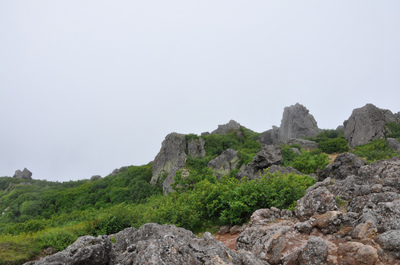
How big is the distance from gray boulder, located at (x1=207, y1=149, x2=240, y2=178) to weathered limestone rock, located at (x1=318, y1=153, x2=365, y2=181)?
1200 cm

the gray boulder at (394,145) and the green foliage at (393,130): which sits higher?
the green foliage at (393,130)

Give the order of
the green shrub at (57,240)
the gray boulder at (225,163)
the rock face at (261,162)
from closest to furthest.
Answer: the green shrub at (57,240)
the rock face at (261,162)
the gray boulder at (225,163)

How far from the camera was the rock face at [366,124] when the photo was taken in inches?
1695

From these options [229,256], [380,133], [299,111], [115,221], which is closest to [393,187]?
[229,256]

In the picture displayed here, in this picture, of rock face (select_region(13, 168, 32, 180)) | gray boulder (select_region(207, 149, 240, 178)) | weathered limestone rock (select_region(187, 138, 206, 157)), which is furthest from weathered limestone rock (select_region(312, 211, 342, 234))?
rock face (select_region(13, 168, 32, 180))

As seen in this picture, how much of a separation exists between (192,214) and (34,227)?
45.5 feet

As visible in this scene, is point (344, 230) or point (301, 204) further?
point (301, 204)

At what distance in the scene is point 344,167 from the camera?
1579 cm

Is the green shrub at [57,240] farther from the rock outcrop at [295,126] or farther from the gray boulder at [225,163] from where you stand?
the rock outcrop at [295,126]

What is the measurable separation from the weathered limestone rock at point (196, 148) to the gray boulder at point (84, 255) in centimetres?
2997

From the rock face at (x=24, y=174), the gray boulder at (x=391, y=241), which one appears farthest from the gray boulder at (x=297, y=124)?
the rock face at (x=24, y=174)

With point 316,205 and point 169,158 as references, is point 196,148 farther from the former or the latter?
point 316,205

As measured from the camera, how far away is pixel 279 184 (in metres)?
11.1

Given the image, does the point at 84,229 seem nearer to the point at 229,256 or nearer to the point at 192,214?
the point at 192,214
